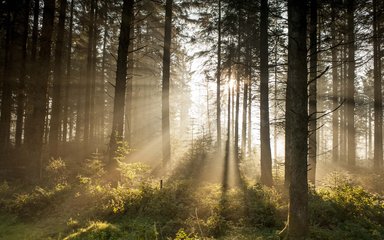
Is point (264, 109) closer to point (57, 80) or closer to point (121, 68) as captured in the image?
point (121, 68)

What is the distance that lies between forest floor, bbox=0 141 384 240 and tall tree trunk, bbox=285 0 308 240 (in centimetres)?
75

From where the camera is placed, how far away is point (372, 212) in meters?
8.52

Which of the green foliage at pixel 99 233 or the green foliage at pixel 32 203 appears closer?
the green foliage at pixel 99 233

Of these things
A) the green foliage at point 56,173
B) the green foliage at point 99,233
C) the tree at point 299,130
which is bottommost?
the green foliage at point 99,233

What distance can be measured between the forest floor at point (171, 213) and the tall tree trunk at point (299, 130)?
0.75m

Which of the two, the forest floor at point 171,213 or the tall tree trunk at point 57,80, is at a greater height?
the tall tree trunk at point 57,80

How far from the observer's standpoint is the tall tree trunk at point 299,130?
631 centimetres

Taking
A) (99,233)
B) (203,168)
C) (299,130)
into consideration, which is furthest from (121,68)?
(203,168)

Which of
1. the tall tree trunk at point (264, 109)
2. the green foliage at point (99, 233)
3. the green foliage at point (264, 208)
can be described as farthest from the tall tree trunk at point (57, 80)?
the green foliage at point (264, 208)

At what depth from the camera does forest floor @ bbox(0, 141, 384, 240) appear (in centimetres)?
755

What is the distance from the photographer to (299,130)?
6.32m

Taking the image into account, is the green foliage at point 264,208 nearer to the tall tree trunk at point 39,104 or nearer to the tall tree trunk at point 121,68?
the tall tree trunk at point 121,68

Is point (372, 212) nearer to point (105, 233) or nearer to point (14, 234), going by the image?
point (105, 233)

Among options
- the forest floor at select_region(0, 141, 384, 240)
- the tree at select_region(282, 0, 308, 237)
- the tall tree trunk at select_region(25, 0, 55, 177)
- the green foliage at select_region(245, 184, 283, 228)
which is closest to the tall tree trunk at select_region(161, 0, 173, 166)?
the forest floor at select_region(0, 141, 384, 240)
